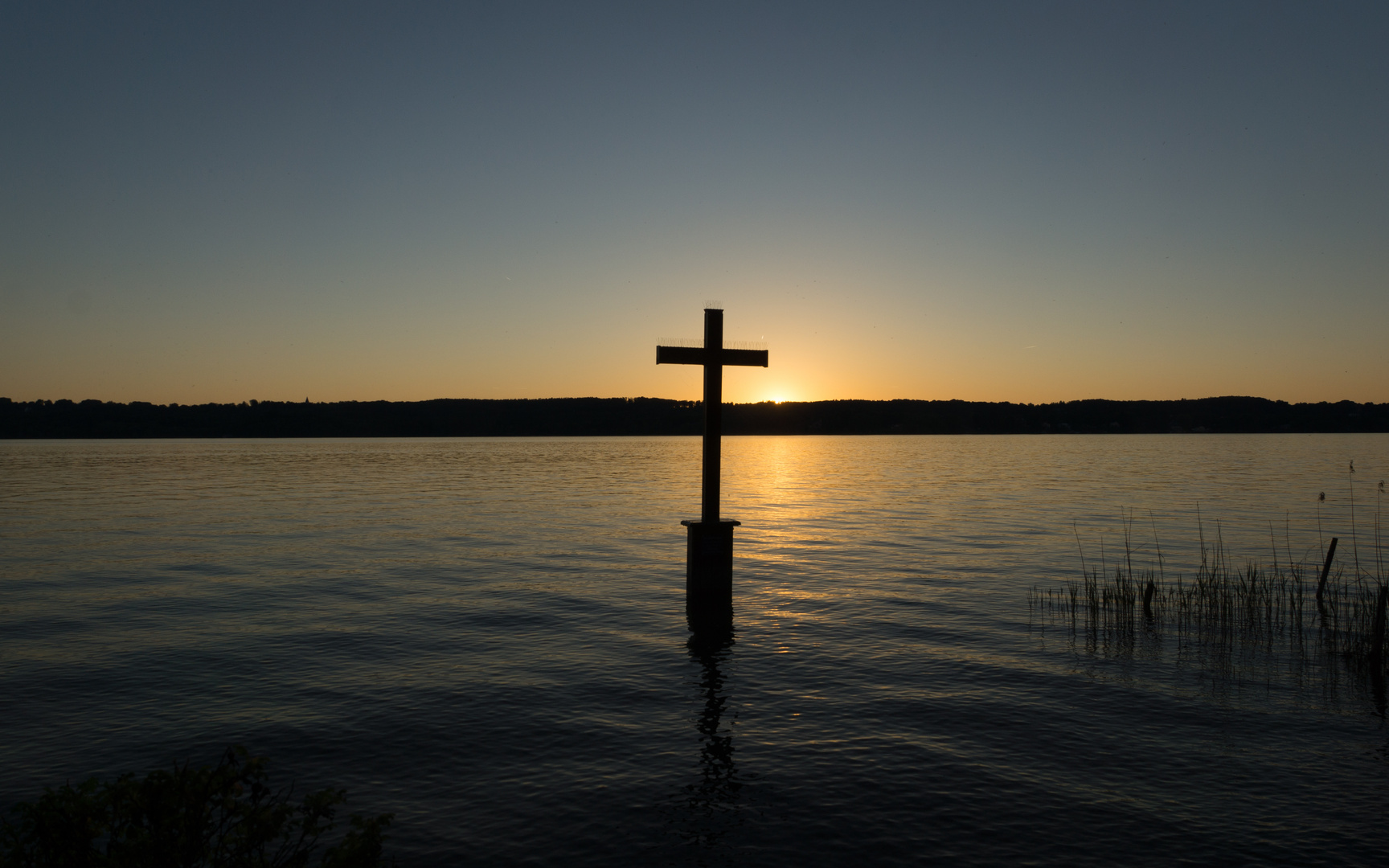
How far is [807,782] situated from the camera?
9.48 meters

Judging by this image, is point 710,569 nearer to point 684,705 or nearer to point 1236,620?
point 684,705

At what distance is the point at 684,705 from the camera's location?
12.4 meters

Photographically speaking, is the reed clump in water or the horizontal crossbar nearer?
the reed clump in water

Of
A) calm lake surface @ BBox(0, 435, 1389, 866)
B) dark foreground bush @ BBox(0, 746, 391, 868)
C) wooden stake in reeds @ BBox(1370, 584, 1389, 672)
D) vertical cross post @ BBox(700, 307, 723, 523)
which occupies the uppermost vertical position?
vertical cross post @ BBox(700, 307, 723, 523)

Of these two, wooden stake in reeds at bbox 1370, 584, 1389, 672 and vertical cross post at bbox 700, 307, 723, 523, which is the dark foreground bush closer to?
vertical cross post at bbox 700, 307, 723, 523

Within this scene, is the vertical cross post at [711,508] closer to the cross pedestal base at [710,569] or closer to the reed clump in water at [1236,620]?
the cross pedestal base at [710,569]

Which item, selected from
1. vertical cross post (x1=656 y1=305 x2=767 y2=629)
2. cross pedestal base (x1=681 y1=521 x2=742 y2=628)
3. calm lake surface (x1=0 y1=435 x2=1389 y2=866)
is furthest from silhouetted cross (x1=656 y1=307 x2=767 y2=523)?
calm lake surface (x1=0 y1=435 x2=1389 y2=866)

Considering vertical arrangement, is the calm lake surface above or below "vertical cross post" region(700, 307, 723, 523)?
below

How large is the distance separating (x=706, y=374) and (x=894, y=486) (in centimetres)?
4761

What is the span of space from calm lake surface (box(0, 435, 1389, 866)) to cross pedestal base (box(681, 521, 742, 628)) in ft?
2.58

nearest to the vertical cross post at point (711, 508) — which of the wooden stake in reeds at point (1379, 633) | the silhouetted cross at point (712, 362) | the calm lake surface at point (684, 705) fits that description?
the silhouetted cross at point (712, 362)

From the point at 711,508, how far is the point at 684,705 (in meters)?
6.19

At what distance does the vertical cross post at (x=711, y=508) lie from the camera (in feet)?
57.5

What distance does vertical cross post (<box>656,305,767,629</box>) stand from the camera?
57.5 feet
